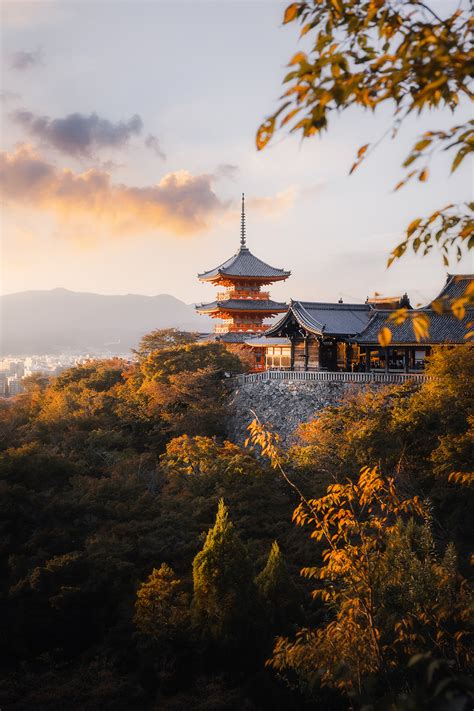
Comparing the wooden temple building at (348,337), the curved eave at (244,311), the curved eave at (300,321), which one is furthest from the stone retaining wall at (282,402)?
the curved eave at (244,311)

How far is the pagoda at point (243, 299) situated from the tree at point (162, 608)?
25414 millimetres

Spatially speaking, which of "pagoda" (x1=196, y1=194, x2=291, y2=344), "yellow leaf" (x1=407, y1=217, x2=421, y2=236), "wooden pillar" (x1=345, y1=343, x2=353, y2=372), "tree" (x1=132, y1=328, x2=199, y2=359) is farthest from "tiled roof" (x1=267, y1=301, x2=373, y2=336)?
"yellow leaf" (x1=407, y1=217, x2=421, y2=236)

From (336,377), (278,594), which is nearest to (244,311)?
(336,377)

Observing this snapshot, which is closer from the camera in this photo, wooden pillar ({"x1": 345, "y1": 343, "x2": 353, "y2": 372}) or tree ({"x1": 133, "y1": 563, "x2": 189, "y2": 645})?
tree ({"x1": 133, "y1": 563, "x2": 189, "y2": 645})

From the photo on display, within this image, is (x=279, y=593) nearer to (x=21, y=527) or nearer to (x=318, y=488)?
(x=318, y=488)

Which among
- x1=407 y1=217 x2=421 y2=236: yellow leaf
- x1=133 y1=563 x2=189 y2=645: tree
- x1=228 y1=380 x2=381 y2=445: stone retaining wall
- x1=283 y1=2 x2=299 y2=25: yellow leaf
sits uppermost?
x1=283 y1=2 x2=299 y2=25: yellow leaf

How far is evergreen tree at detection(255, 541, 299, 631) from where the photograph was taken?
12.5 m

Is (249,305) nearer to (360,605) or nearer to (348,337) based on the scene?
(348,337)

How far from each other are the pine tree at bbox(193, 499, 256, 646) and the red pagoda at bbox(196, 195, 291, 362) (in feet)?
83.0

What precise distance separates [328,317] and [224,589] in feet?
56.8

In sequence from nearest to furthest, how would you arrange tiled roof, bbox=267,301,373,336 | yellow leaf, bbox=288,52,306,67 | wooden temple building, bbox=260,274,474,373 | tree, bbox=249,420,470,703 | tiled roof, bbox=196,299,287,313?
yellow leaf, bbox=288,52,306,67
tree, bbox=249,420,470,703
wooden temple building, bbox=260,274,474,373
tiled roof, bbox=267,301,373,336
tiled roof, bbox=196,299,287,313

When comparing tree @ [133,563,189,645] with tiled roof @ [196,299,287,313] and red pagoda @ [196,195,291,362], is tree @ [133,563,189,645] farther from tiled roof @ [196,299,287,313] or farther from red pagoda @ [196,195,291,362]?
tiled roof @ [196,299,287,313]

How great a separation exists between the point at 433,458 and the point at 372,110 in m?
15.6

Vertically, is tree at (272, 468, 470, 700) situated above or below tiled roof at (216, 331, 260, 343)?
below
